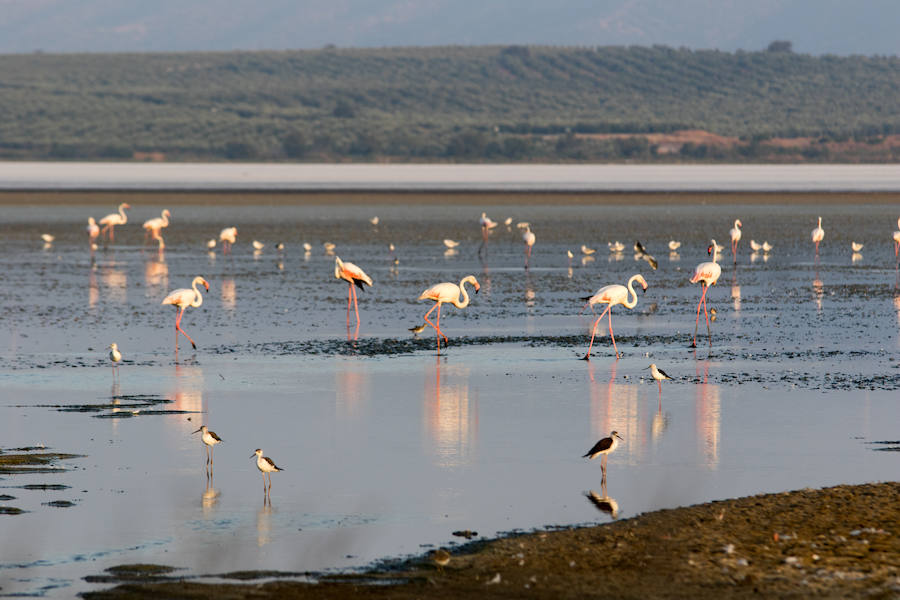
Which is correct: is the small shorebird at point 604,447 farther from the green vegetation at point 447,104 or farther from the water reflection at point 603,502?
the green vegetation at point 447,104

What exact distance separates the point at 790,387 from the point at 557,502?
19.1 feet

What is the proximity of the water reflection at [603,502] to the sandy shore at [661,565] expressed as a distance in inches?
14.4

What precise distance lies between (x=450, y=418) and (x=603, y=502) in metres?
3.63

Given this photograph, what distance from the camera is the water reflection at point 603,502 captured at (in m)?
10.8

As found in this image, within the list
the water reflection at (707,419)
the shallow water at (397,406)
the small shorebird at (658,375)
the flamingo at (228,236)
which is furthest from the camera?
the flamingo at (228,236)

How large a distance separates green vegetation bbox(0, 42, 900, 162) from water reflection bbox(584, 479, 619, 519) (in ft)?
318

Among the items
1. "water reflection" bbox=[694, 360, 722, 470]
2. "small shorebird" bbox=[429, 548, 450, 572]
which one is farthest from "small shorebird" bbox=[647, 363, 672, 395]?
"small shorebird" bbox=[429, 548, 450, 572]

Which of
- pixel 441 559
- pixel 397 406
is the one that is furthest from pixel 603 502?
pixel 397 406

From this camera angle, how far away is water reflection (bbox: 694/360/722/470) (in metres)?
12.8

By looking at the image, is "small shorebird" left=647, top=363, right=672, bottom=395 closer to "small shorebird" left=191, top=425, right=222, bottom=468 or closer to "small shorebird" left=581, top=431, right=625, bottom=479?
"small shorebird" left=581, top=431, right=625, bottom=479

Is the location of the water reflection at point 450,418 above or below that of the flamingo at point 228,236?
below

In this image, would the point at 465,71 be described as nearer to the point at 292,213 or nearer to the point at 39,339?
the point at 292,213

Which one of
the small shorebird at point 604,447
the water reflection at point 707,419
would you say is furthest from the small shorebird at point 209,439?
the water reflection at point 707,419

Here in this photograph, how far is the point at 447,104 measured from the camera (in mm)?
147875
